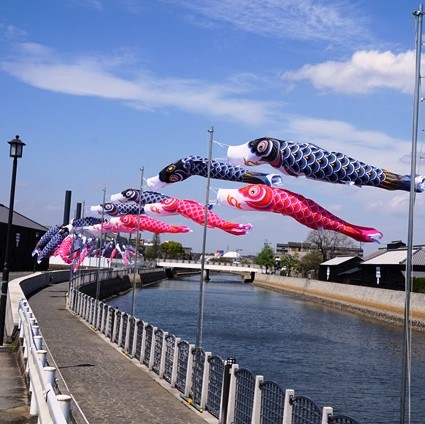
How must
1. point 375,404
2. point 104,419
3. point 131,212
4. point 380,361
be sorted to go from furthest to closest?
point 131,212 < point 380,361 < point 375,404 < point 104,419

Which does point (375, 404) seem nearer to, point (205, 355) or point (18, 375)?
point (205, 355)

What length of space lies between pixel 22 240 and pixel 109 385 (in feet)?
256

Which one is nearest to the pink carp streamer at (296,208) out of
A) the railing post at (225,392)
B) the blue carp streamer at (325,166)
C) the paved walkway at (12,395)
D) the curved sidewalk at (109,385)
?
the blue carp streamer at (325,166)

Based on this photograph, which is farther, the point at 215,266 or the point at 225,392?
the point at 215,266

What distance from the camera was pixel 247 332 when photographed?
141ft

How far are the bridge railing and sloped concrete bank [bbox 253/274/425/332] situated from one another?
3512cm

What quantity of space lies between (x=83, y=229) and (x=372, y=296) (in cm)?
2976

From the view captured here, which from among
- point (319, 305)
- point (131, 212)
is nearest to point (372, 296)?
point (319, 305)

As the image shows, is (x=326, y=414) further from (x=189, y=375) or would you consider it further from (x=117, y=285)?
(x=117, y=285)

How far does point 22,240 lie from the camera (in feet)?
297

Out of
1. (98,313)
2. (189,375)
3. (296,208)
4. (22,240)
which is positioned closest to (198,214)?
(98,313)

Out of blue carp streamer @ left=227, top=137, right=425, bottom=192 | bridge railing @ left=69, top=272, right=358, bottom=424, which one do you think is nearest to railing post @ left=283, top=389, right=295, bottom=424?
bridge railing @ left=69, top=272, right=358, bottom=424

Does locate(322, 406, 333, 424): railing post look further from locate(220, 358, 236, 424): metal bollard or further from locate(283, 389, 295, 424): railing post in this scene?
locate(220, 358, 236, 424): metal bollard

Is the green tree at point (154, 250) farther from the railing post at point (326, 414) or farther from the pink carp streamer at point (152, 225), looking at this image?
the railing post at point (326, 414)
